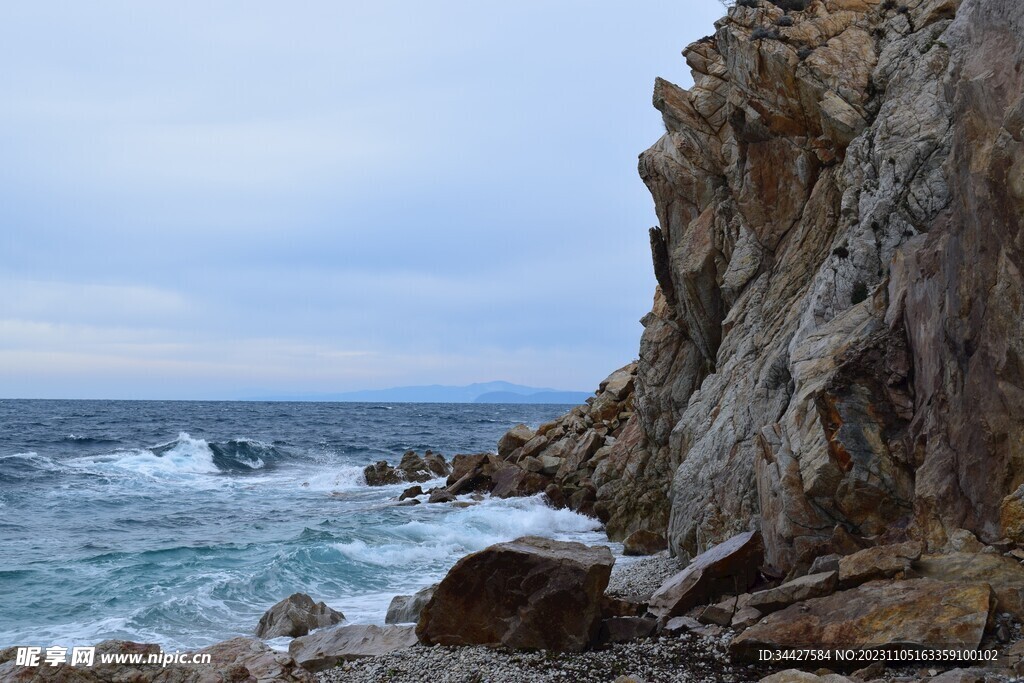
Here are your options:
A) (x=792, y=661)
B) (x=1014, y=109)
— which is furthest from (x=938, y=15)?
(x=792, y=661)

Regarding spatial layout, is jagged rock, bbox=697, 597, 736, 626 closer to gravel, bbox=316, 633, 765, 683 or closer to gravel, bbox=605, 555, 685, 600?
gravel, bbox=316, 633, 765, 683

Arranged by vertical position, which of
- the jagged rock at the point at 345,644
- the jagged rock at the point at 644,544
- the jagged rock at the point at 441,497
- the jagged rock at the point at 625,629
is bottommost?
the jagged rock at the point at 441,497

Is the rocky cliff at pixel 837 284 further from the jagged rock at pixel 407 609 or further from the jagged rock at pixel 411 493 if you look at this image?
the jagged rock at pixel 411 493

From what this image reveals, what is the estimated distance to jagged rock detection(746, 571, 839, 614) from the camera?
37.6 feet

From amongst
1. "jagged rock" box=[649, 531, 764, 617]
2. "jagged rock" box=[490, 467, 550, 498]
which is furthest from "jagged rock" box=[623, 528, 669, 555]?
"jagged rock" box=[490, 467, 550, 498]

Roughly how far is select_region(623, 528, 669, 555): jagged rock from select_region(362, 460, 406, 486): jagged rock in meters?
26.2

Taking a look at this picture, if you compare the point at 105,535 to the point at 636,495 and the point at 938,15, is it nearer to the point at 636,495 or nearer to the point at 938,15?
the point at 636,495

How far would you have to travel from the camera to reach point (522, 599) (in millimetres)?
13391

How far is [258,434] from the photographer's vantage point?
287 ft

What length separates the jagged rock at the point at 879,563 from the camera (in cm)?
1105

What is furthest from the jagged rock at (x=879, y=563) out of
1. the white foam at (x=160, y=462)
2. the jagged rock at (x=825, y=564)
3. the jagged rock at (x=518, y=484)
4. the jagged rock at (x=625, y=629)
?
the white foam at (x=160, y=462)

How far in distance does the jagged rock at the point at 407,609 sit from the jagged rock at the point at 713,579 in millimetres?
5137

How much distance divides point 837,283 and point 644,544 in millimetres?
9649

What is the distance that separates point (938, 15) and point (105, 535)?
30.2m
